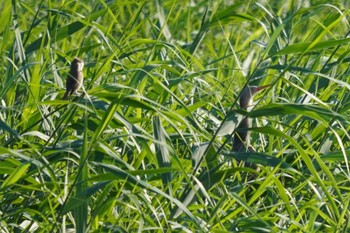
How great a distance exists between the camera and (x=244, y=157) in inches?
105

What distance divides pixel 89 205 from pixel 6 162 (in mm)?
219

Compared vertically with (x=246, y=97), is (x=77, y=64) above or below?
above

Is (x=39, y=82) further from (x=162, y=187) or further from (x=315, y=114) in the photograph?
(x=315, y=114)

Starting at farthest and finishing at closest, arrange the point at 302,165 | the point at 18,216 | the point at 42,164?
the point at 302,165 < the point at 18,216 < the point at 42,164

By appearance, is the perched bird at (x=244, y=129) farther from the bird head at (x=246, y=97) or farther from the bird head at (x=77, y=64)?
the bird head at (x=77, y=64)

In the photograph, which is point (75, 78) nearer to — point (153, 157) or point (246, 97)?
point (153, 157)

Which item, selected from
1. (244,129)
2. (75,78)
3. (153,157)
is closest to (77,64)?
(75,78)

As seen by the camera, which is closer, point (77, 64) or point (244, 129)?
point (244, 129)

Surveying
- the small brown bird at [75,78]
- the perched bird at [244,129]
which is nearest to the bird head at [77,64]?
the small brown bird at [75,78]

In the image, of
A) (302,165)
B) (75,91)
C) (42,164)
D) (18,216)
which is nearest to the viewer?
(42,164)

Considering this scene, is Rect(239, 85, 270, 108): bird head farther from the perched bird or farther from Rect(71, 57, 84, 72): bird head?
Rect(71, 57, 84, 72): bird head

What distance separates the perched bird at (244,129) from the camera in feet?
9.13

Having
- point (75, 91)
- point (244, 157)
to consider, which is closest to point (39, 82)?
point (75, 91)

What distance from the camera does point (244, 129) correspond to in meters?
2.65
